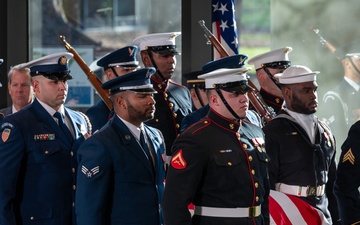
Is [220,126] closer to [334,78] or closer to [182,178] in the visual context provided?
[182,178]

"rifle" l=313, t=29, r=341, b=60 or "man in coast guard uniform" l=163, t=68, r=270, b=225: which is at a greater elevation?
"rifle" l=313, t=29, r=341, b=60

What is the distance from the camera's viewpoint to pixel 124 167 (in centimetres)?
450

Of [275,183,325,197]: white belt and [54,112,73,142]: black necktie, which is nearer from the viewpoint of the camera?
[54,112,73,142]: black necktie

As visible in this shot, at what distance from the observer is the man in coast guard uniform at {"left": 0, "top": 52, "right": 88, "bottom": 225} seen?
189 inches

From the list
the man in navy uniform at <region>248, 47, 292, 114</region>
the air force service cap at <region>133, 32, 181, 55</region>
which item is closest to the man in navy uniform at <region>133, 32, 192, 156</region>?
the air force service cap at <region>133, 32, 181, 55</region>

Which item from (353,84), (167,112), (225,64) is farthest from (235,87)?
(353,84)

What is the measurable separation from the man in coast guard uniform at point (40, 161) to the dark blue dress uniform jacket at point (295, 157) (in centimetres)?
112

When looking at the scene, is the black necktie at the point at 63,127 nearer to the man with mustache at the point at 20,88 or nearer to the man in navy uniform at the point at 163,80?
the man in navy uniform at the point at 163,80

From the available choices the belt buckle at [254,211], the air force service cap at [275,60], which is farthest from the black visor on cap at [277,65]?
the belt buckle at [254,211]

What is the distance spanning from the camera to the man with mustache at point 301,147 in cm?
521

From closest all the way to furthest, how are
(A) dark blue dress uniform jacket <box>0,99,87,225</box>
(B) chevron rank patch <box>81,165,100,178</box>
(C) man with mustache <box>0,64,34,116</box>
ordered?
(B) chevron rank patch <box>81,165,100,178</box>, (A) dark blue dress uniform jacket <box>0,99,87,225</box>, (C) man with mustache <box>0,64,34,116</box>

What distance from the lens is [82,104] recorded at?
783 centimetres

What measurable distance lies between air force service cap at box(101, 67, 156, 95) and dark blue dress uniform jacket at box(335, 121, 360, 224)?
1.12 meters

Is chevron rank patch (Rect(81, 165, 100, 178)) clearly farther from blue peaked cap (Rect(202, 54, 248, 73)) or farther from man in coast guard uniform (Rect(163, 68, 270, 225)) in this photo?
blue peaked cap (Rect(202, 54, 248, 73))
